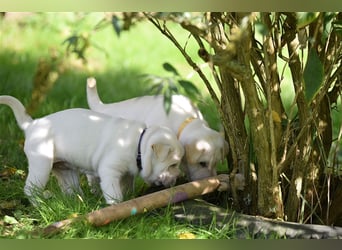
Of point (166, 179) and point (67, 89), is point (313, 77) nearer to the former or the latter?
point (166, 179)

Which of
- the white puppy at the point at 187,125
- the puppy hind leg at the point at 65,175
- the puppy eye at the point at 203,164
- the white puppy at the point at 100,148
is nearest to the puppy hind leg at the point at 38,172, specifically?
the white puppy at the point at 100,148

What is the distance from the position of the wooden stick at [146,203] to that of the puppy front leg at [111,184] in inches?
10.1

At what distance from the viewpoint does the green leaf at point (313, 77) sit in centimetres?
281

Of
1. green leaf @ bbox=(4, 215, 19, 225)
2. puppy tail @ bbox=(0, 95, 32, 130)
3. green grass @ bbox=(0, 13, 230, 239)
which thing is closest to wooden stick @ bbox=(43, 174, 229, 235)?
green grass @ bbox=(0, 13, 230, 239)

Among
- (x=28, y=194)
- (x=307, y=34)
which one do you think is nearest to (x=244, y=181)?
(x=307, y=34)

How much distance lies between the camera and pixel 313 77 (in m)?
2.83

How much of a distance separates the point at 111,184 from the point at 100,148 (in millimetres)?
200

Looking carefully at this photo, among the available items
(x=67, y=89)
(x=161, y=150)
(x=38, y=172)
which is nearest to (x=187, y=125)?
(x=161, y=150)

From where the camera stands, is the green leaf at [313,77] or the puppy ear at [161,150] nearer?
the green leaf at [313,77]

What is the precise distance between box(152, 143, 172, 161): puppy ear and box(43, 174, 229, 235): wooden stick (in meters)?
0.22

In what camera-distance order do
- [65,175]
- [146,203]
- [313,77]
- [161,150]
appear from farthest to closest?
[65,175] < [161,150] < [146,203] < [313,77]

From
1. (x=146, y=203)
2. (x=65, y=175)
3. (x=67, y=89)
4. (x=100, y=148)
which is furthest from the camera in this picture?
(x=67, y=89)

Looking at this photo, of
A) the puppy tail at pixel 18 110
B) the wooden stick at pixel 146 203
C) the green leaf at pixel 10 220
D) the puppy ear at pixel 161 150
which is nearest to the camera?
the wooden stick at pixel 146 203

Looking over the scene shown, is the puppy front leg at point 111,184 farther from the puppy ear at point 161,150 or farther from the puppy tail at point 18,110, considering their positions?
the puppy tail at point 18,110
